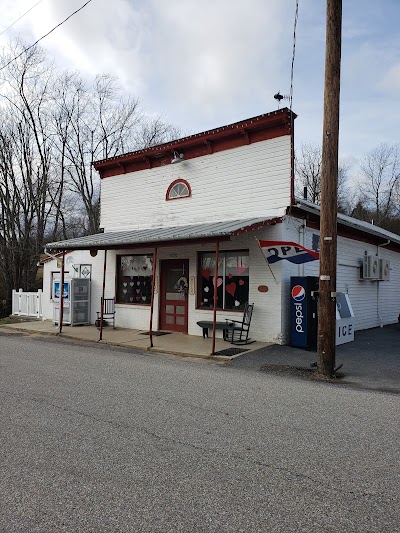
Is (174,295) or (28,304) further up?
(174,295)

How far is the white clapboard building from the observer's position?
39.0ft

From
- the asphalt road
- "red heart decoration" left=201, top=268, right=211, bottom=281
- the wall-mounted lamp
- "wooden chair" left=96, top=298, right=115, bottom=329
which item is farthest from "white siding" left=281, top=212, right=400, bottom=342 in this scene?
"wooden chair" left=96, top=298, right=115, bottom=329

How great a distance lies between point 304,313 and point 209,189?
4817 mm

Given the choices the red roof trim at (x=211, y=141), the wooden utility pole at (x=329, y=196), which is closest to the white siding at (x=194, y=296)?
the red roof trim at (x=211, y=141)

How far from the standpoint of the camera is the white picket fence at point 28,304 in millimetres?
18797

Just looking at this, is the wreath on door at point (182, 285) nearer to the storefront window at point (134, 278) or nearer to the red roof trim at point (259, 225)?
the storefront window at point (134, 278)

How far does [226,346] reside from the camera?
11.5m

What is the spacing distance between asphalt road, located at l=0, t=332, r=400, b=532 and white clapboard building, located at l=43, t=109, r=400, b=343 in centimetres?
468

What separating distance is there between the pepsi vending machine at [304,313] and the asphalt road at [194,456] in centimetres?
373

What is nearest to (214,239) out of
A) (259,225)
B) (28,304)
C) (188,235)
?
(188,235)

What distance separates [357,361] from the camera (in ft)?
32.6

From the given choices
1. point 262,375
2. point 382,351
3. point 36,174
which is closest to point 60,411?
point 262,375

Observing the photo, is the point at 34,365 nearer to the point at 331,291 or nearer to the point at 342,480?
the point at 331,291

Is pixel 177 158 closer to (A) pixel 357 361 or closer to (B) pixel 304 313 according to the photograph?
(B) pixel 304 313
